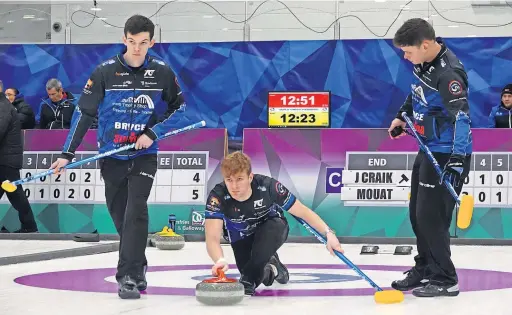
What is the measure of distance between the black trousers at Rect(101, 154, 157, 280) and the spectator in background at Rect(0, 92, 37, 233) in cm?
599

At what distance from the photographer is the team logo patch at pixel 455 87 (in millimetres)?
5551

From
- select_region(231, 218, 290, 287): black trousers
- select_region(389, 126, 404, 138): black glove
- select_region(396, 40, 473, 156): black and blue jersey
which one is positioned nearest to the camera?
select_region(396, 40, 473, 156): black and blue jersey

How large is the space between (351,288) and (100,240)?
5.64 metres

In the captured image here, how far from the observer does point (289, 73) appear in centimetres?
1282

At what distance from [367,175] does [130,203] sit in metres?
5.91

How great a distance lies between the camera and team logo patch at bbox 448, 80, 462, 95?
5551 millimetres

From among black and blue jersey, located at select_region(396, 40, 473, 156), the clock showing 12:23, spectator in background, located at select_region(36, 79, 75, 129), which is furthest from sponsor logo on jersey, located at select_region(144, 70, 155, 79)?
spectator in background, located at select_region(36, 79, 75, 129)

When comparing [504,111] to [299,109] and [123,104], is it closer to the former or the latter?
[299,109]

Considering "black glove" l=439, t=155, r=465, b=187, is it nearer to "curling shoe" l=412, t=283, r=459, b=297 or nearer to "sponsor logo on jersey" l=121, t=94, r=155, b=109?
"curling shoe" l=412, t=283, r=459, b=297

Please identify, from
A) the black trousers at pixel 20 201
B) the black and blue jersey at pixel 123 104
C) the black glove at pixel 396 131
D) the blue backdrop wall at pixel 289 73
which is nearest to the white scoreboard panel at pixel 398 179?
the blue backdrop wall at pixel 289 73

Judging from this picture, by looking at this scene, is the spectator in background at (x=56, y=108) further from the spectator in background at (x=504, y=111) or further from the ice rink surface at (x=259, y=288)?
the spectator in background at (x=504, y=111)

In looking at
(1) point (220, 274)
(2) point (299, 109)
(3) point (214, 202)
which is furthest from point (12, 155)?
(1) point (220, 274)

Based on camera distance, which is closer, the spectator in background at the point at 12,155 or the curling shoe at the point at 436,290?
the curling shoe at the point at 436,290

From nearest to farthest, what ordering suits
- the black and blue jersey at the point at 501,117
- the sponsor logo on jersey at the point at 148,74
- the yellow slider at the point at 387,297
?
the yellow slider at the point at 387,297 < the sponsor logo on jersey at the point at 148,74 < the black and blue jersey at the point at 501,117
